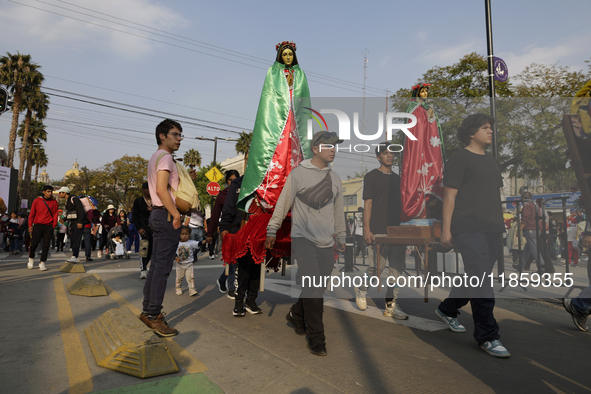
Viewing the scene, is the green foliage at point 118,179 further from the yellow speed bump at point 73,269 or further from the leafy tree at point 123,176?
the yellow speed bump at point 73,269

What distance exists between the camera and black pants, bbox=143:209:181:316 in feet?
13.4

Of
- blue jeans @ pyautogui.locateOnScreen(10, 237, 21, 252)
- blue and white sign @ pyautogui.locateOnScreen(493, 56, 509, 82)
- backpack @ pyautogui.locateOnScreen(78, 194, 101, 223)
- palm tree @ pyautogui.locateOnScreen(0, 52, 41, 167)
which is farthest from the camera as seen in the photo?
palm tree @ pyautogui.locateOnScreen(0, 52, 41, 167)

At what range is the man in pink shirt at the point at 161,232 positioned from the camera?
4.03 metres

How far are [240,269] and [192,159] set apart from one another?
47074 millimetres

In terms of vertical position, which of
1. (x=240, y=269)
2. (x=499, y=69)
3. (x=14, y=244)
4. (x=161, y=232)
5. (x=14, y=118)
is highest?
(x=14, y=118)

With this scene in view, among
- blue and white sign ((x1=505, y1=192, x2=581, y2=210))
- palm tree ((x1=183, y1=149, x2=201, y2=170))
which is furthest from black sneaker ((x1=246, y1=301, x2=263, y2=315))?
palm tree ((x1=183, y1=149, x2=201, y2=170))

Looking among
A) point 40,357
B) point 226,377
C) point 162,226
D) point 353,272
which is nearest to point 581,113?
point 353,272

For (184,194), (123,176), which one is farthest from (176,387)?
(123,176)

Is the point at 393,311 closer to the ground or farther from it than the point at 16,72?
closer to the ground

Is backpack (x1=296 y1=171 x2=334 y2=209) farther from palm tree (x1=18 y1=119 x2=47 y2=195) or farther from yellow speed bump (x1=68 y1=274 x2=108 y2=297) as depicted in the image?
palm tree (x1=18 y1=119 x2=47 y2=195)

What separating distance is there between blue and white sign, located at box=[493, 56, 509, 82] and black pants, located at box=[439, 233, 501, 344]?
5927 millimetres

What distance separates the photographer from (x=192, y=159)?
50.1 metres

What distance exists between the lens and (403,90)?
23.3 metres

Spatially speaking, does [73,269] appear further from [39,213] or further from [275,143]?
[275,143]
